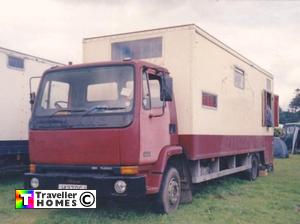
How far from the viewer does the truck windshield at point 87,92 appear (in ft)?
20.2

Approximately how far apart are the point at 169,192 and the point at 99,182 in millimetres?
1409

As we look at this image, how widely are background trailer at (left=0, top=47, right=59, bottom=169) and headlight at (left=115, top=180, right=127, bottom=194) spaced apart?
4.76m

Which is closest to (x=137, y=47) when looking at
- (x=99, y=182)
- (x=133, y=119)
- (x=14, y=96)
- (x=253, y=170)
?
(x=133, y=119)

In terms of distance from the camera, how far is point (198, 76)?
770cm

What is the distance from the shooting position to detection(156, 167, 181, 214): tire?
6644mm

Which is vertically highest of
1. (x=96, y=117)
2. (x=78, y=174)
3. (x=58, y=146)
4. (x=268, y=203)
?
(x=96, y=117)

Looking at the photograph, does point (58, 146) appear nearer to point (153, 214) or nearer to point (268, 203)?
point (153, 214)

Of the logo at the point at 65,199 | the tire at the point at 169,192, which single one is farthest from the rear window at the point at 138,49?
the logo at the point at 65,199

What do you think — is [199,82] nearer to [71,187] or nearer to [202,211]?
[202,211]

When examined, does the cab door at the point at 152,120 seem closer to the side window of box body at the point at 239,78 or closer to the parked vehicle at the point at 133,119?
the parked vehicle at the point at 133,119

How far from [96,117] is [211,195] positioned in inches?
154

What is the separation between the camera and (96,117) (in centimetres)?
607

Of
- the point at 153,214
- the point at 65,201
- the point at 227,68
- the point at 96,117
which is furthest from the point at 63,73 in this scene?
the point at 227,68

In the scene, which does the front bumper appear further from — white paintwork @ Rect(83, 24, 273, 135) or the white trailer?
white paintwork @ Rect(83, 24, 273, 135)
